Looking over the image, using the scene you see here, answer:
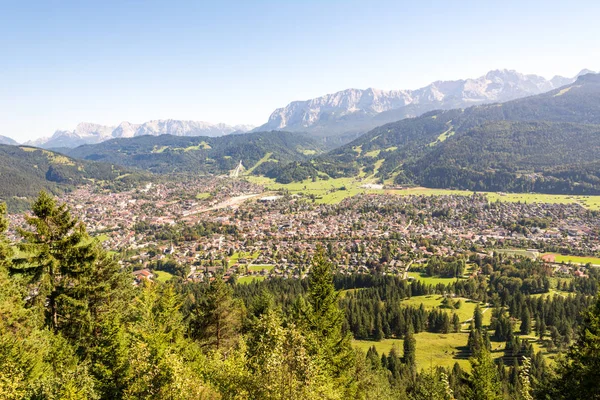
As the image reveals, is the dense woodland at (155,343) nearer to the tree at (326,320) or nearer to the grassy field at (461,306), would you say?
the tree at (326,320)

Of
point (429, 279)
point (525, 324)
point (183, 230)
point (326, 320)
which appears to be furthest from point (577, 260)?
point (183, 230)

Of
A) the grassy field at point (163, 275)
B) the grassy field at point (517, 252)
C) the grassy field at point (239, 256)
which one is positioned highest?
the grassy field at point (163, 275)

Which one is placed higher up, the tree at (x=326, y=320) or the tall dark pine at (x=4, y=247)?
the tall dark pine at (x=4, y=247)

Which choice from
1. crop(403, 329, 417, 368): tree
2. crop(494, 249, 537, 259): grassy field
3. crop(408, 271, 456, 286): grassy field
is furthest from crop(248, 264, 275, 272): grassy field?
crop(494, 249, 537, 259): grassy field

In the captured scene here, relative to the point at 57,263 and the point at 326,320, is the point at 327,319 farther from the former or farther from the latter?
the point at 57,263

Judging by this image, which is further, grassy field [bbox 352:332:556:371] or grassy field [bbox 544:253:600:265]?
grassy field [bbox 544:253:600:265]

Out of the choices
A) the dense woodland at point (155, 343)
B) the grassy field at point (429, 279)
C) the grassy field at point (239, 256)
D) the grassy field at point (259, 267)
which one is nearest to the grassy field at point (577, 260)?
the grassy field at point (429, 279)

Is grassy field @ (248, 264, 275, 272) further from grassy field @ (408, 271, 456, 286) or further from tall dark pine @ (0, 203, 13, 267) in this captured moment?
tall dark pine @ (0, 203, 13, 267)

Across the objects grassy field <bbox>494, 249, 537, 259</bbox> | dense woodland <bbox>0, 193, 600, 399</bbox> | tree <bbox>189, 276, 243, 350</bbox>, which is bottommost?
grassy field <bbox>494, 249, 537, 259</bbox>

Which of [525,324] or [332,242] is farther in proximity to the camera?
[332,242]

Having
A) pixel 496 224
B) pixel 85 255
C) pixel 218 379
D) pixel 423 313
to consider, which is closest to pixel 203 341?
pixel 85 255

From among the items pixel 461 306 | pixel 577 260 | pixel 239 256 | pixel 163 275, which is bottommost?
pixel 461 306
